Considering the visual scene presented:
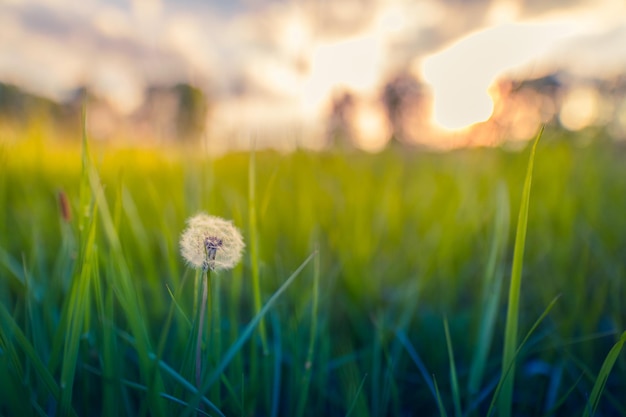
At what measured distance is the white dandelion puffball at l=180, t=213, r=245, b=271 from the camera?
53cm

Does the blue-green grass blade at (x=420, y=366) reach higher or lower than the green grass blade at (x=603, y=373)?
lower

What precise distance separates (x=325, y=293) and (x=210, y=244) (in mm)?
591

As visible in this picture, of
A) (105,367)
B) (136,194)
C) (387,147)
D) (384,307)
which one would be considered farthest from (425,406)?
(387,147)

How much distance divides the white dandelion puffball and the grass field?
3cm

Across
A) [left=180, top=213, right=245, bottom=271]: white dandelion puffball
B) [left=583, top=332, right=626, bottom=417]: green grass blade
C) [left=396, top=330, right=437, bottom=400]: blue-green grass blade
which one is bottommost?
[left=396, top=330, right=437, bottom=400]: blue-green grass blade

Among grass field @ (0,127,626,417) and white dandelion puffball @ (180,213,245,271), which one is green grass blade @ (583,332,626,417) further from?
white dandelion puffball @ (180,213,245,271)

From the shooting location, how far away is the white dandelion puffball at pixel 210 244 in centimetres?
53

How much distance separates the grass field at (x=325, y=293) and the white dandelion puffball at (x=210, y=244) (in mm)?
33

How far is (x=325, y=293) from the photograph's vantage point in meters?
1.07

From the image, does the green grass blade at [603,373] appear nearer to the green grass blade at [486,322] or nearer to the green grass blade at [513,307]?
the green grass blade at [513,307]

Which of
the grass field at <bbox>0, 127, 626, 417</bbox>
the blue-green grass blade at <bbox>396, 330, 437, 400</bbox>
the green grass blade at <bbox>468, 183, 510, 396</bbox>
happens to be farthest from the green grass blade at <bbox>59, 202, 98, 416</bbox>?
the green grass blade at <bbox>468, 183, 510, 396</bbox>

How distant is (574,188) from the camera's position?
1.78 metres

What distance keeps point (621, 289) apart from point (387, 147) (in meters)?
1.51

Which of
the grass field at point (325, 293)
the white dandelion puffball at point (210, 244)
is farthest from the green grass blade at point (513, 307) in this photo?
the white dandelion puffball at point (210, 244)
